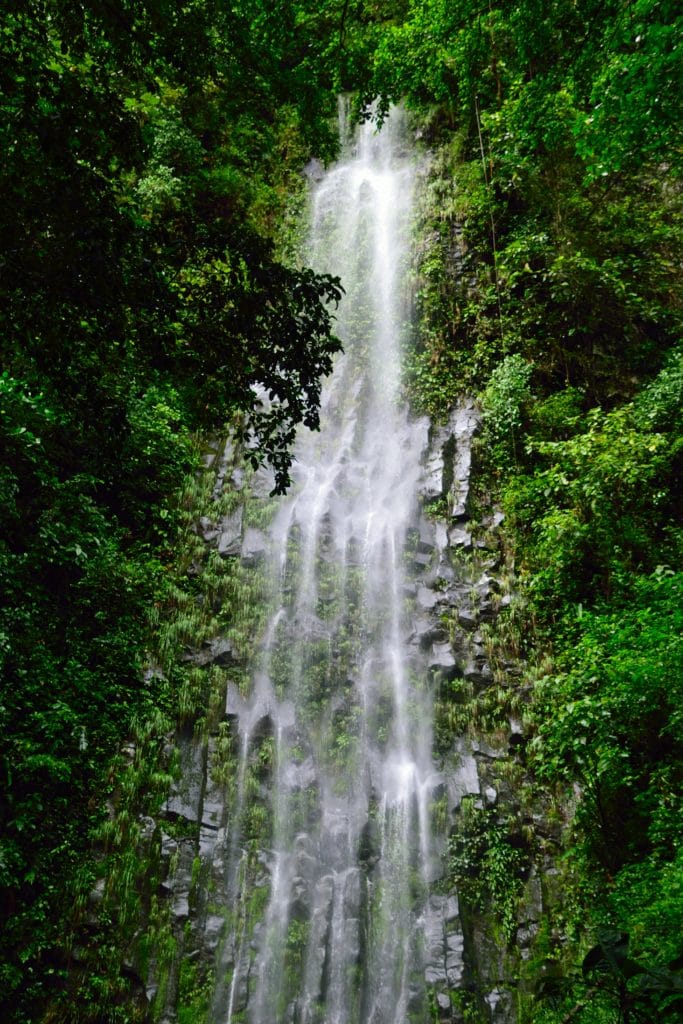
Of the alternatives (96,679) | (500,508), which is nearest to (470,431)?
(500,508)

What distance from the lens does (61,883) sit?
6.25 metres

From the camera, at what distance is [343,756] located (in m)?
7.74

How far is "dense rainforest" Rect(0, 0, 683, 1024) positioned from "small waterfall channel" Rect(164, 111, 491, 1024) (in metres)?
0.61

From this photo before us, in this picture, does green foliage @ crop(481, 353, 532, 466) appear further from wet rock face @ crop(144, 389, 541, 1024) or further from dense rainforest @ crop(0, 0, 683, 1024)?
wet rock face @ crop(144, 389, 541, 1024)

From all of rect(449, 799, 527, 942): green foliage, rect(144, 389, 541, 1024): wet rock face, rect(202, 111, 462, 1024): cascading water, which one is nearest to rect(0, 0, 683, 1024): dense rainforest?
rect(449, 799, 527, 942): green foliage

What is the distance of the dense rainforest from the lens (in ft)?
10.7

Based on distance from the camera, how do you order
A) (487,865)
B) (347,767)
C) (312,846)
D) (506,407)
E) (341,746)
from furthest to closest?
(506,407), (341,746), (347,767), (312,846), (487,865)

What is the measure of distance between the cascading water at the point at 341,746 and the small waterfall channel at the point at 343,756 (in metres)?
0.02

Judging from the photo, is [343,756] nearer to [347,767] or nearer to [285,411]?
[347,767]

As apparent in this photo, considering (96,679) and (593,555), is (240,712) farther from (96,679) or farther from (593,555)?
(593,555)

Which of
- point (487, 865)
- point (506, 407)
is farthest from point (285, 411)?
point (506, 407)

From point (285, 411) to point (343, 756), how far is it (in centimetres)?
540

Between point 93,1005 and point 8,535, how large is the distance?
177 inches

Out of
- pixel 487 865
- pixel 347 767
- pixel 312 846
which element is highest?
pixel 347 767
